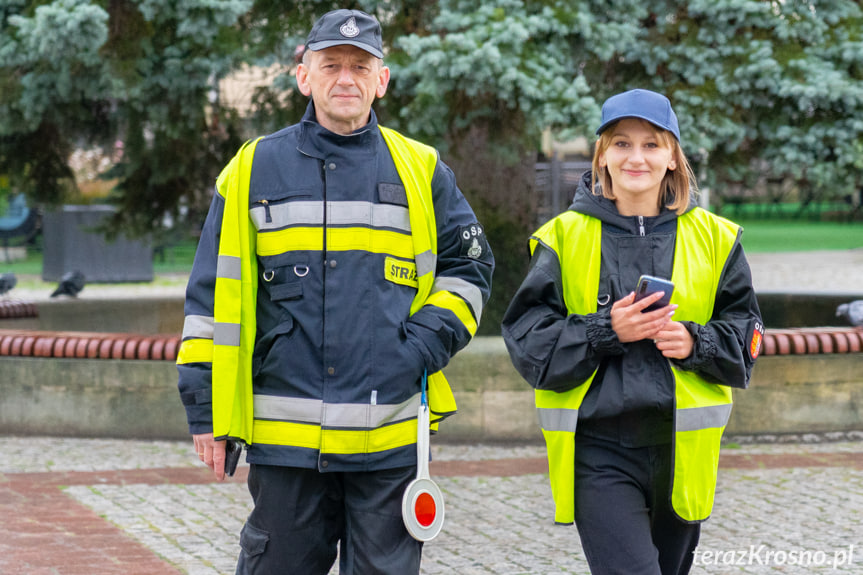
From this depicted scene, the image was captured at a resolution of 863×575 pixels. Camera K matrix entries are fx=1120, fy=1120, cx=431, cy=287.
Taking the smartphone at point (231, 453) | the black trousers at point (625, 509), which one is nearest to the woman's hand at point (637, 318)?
the black trousers at point (625, 509)

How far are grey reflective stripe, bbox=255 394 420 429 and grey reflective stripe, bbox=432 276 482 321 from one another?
38 centimetres

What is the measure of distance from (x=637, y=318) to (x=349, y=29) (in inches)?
43.1

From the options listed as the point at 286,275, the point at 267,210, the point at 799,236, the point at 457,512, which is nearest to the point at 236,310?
the point at 286,275

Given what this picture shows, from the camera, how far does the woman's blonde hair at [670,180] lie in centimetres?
313

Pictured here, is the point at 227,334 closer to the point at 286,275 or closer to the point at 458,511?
the point at 286,275

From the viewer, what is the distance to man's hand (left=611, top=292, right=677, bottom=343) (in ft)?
9.49

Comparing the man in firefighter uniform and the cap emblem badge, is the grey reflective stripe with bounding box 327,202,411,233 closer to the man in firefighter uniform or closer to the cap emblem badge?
the man in firefighter uniform

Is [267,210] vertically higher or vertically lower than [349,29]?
lower

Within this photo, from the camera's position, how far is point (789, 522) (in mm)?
5340

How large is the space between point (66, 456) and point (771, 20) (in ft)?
17.3

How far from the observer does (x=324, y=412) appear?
9.96 ft

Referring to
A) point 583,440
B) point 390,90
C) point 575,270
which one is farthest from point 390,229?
point 390,90

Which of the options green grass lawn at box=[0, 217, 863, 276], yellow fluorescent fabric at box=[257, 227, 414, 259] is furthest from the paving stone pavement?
green grass lawn at box=[0, 217, 863, 276]

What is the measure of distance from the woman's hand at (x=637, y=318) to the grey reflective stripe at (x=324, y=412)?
2.15 ft
